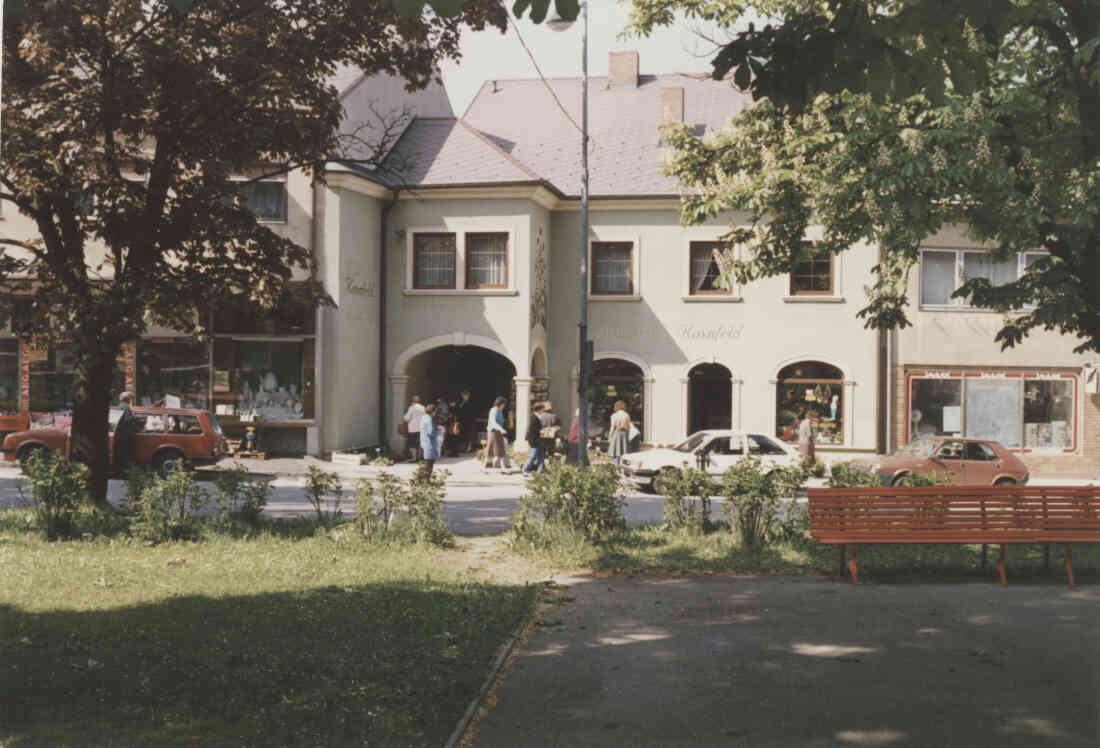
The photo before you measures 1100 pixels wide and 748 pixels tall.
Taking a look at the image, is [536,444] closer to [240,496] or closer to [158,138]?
[240,496]

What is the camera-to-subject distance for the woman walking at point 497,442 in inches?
933

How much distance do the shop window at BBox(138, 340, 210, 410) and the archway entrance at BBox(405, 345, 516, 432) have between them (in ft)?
20.9

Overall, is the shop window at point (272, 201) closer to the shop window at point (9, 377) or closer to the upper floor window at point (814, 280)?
the shop window at point (9, 377)

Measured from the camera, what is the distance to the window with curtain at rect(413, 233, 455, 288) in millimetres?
26594

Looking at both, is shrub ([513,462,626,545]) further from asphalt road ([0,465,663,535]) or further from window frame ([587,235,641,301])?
window frame ([587,235,641,301])

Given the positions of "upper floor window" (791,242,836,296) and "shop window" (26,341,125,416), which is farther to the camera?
"upper floor window" (791,242,836,296)

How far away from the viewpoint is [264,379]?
2505 cm

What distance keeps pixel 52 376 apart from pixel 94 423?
362cm

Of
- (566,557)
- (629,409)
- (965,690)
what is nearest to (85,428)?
(566,557)

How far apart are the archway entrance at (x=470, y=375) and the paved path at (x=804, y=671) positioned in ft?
66.6

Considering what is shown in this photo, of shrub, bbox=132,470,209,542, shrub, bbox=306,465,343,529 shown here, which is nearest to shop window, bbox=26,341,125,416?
shrub, bbox=132,470,209,542

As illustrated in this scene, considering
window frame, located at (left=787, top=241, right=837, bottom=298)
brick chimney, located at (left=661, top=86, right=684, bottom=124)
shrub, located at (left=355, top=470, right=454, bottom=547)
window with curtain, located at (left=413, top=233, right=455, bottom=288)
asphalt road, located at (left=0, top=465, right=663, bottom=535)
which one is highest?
brick chimney, located at (left=661, top=86, right=684, bottom=124)

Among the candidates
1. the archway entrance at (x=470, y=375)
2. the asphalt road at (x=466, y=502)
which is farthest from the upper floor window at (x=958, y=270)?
the archway entrance at (x=470, y=375)

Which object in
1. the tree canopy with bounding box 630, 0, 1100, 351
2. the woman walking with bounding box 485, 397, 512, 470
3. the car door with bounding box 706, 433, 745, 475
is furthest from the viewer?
the woman walking with bounding box 485, 397, 512, 470
